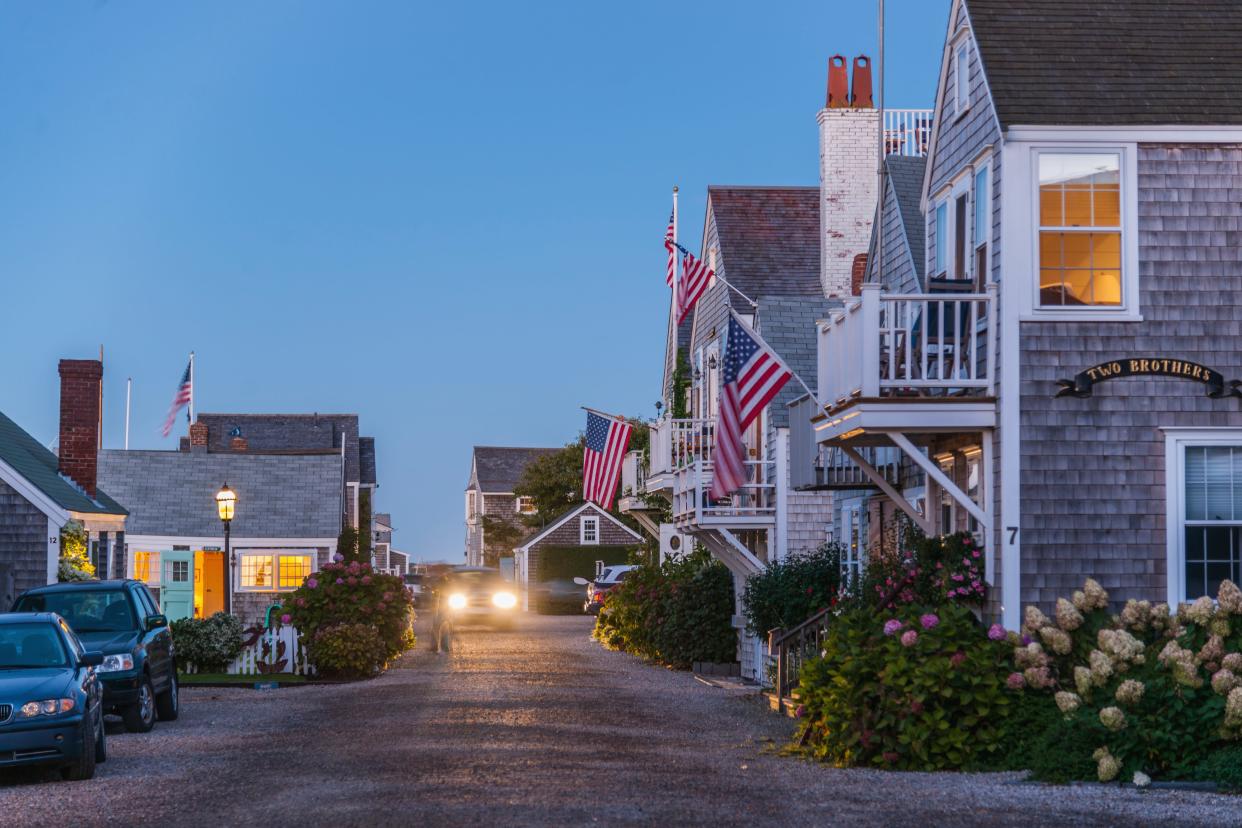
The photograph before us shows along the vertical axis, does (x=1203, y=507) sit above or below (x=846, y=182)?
below

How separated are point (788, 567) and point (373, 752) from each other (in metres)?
10.4

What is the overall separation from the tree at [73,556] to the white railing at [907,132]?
15.3 meters

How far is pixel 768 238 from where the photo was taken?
115 ft

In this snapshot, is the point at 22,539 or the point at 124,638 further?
the point at 22,539

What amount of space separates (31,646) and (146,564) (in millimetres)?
33960

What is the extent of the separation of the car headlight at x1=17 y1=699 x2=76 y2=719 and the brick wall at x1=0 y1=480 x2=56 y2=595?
14884 mm

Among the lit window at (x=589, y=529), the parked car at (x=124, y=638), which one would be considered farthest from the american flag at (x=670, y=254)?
the lit window at (x=589, y=529)

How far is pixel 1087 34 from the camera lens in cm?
1823

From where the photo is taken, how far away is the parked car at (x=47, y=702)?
14320 mm

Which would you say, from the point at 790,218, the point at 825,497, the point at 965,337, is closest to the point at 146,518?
the point at 790,218

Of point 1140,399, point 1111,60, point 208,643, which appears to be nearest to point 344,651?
point 208,643

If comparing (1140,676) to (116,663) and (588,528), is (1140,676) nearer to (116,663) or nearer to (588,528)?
(116,663)

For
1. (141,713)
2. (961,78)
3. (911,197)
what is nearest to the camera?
(961,78)

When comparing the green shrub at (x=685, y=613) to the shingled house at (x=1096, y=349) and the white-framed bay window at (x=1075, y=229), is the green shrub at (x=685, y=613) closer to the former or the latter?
the shingled house at (x=1096, y=349)
